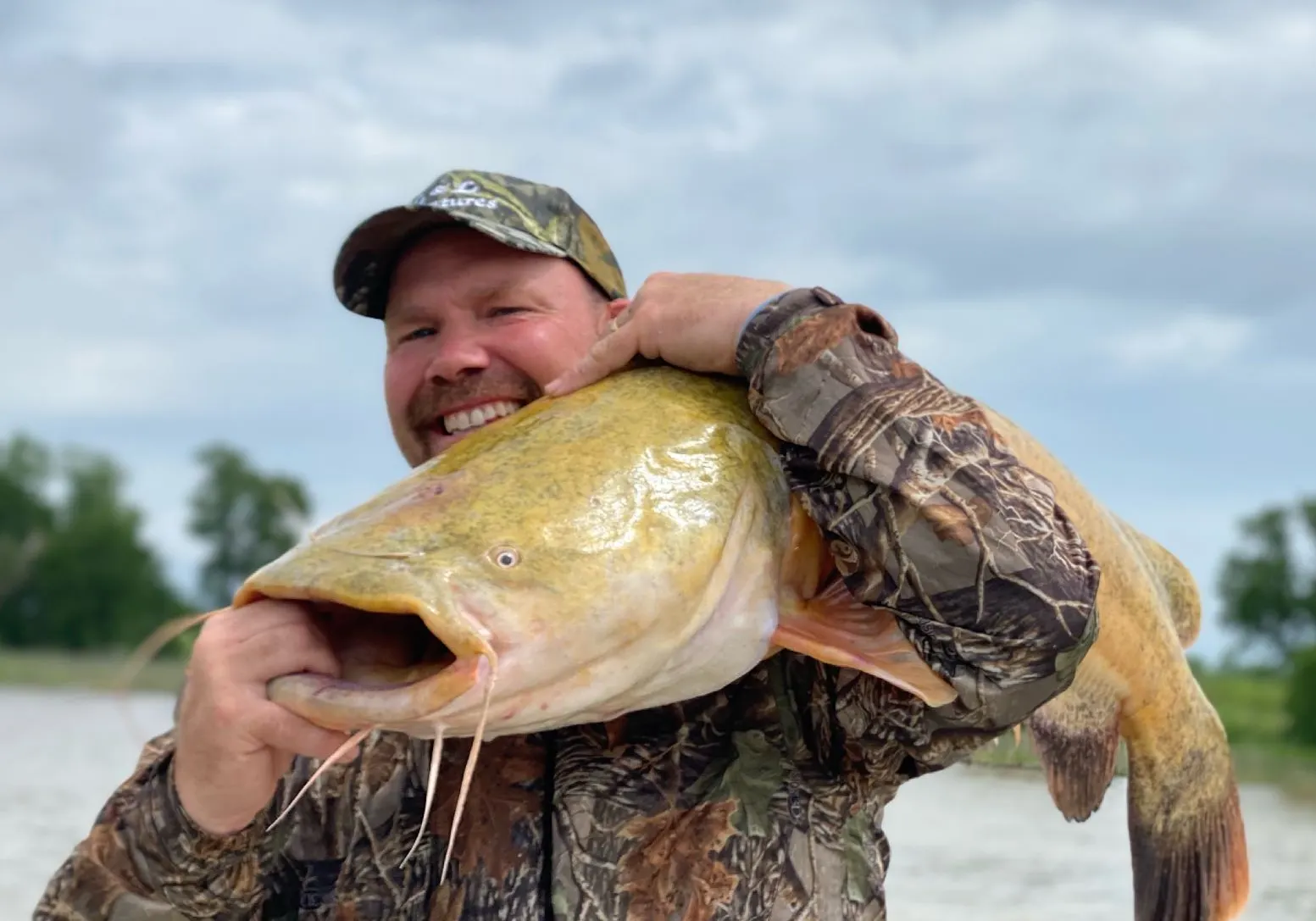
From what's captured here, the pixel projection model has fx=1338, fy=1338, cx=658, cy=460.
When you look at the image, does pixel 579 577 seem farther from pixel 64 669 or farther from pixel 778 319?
pixel 64 669

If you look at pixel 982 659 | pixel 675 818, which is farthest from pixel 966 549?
pixel 675 818

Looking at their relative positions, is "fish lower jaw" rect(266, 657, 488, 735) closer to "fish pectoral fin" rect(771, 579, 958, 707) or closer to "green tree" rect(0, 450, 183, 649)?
"fish pectoral fin" rect(771, 579, 958, 707)

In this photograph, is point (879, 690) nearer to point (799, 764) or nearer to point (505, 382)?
point (799, 764)

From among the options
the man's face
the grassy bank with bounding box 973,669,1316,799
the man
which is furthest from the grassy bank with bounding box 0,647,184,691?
the man

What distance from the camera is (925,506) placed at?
6.20 feet

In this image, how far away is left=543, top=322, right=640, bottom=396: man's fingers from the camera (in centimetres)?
216

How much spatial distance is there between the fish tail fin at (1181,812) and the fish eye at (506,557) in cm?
163

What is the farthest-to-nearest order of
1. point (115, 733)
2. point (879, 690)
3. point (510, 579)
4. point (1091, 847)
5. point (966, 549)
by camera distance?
point (115, 733) < point (1091, 847) < point (879, 690) < point (966, 549) < point (510, 579)

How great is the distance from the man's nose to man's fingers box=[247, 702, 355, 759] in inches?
41.3

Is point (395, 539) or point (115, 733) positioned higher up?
point (115, 733)

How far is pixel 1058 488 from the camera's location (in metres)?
2.60

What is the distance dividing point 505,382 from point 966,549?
1.12 meters

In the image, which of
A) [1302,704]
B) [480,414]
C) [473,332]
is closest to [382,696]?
[480,414]

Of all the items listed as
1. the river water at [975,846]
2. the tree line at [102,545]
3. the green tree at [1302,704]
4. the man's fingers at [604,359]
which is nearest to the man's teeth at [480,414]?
the man's fingers at [604,359]
